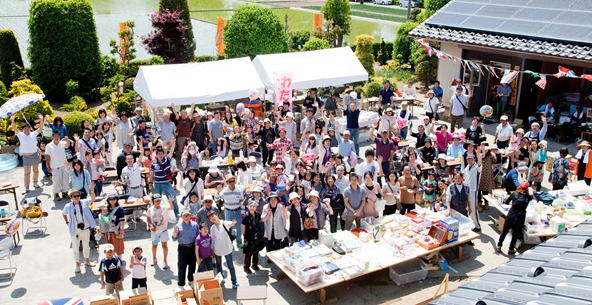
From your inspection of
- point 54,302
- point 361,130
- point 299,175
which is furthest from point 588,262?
point 361,130

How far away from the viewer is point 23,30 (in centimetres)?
3256

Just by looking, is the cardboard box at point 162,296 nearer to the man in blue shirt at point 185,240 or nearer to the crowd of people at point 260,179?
the crowd of people at point 260,179

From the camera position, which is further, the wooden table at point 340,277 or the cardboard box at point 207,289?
the wooden table at point 340,277

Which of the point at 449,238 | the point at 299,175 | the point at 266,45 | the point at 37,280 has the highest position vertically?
the point at 266,45

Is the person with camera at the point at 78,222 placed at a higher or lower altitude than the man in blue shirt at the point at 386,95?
lower

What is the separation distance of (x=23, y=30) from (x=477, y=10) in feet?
92.6

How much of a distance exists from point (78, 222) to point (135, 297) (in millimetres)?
2303

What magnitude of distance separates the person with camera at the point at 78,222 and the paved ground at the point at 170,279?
35cm

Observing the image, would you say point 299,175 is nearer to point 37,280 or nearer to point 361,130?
point 37,280

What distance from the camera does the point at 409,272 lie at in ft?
29.1

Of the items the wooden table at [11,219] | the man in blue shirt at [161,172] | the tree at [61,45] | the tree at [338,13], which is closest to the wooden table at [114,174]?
the man in blue shirt at [161,172]

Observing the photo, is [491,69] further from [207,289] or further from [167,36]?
[167,36]

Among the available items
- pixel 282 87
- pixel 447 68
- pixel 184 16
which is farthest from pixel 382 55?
pixel 282 87

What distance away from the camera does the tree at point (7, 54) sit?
19594 mm
